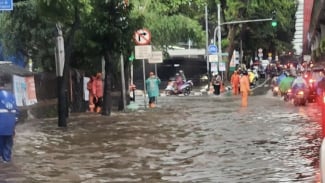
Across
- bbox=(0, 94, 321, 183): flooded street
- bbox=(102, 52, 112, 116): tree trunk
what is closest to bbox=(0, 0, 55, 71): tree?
bbox=(102, 52, 112, 116): tree trunk

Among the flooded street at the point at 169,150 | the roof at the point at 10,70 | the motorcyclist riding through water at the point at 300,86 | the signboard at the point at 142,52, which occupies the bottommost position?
the flooded street at the point at 169,150

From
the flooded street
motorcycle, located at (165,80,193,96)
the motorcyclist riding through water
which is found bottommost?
the flooded street

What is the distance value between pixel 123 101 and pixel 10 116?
15460 mm

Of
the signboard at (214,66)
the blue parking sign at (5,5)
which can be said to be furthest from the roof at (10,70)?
the signboard at (214,66)

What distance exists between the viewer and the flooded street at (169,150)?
1106 centimetres

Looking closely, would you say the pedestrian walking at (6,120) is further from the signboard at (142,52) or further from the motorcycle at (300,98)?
the motorcycle at (300,98)

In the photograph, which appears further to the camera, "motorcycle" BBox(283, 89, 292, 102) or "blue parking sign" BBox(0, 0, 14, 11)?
"motorcycle" BBox(283, 89, 292, 102)

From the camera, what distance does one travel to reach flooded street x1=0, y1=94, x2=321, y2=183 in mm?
11062

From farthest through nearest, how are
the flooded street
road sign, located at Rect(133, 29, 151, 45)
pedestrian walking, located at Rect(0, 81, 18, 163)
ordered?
road sign, located at Rect(133, 29, 151, 45), pedestrian walking, located at Rect(0, 81, 18, 163), the flooded street

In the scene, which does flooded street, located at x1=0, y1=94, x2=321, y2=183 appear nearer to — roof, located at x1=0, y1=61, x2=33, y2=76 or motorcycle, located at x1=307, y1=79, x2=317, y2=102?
roof, located at x1=0, y1=61, x2=33, y2=76

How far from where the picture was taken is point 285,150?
1373 centimetres

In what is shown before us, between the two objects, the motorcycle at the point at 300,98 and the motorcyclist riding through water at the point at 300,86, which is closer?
the motorcycle at the point at 300,98

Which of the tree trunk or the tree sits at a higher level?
the tree

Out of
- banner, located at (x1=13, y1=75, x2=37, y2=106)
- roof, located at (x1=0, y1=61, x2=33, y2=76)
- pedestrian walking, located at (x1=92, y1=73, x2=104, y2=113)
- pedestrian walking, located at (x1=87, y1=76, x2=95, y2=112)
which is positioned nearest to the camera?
roof, located at (x1=0, y1=61, x2=33, y2=76)
